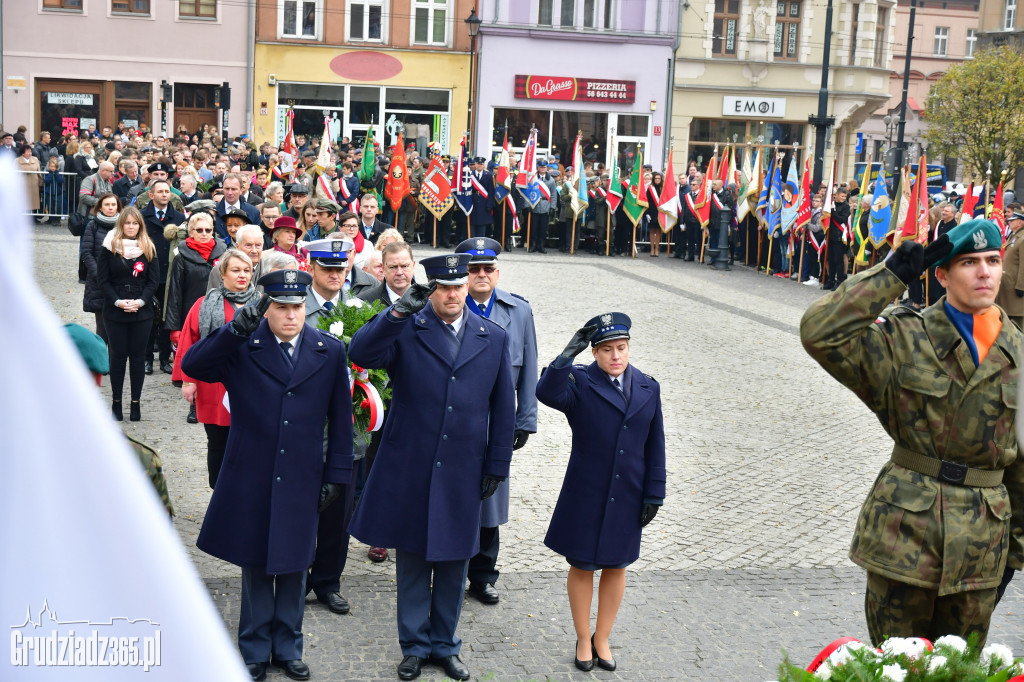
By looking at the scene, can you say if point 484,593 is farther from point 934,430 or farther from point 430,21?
point 430,21

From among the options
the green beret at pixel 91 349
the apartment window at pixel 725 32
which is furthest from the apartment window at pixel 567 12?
the green beret at pixel 91 349

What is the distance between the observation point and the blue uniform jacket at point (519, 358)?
6598 mm

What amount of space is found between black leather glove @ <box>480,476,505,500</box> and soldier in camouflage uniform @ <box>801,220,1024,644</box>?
1893mm

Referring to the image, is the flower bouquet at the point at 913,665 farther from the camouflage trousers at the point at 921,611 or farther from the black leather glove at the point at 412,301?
the black leather glove at the point at 412,301

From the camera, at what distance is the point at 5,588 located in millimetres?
1425

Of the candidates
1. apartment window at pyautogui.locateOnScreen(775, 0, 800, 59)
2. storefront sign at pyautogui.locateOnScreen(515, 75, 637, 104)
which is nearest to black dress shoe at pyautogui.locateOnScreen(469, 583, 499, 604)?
storefront sign at pyautogui.locateOnScreen(515, 75, 637, 104)

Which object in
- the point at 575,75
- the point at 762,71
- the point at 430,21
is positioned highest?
the point at 430,21

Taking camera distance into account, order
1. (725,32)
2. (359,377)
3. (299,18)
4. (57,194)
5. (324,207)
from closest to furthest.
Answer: (359,377)
(324,207)
(57,194)
(299,18)
(725,32)

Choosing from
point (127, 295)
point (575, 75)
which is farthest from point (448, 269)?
point (575, 75)

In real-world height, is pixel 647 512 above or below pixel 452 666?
above

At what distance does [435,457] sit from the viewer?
226 inches

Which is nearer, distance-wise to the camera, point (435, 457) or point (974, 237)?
point (974, 237)

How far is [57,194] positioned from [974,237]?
75.4 ft

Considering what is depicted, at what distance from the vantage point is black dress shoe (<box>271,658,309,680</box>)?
5586 millimetres
